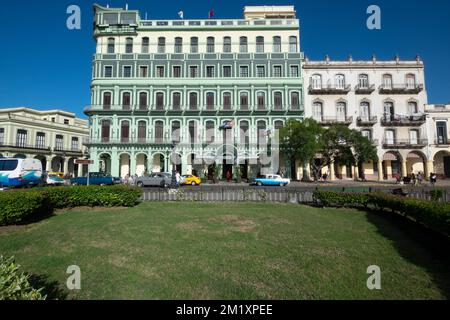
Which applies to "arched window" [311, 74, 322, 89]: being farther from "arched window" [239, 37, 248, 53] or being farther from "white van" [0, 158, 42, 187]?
"white van" [0, 158, 42, 187]

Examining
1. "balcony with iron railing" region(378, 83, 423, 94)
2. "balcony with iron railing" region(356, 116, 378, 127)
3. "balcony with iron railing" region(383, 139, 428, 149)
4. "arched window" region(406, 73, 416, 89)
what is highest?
"arched window" region(406, 73, 416, 89)

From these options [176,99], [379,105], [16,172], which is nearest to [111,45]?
[176,99]

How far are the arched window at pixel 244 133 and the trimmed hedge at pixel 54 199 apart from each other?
2144cm

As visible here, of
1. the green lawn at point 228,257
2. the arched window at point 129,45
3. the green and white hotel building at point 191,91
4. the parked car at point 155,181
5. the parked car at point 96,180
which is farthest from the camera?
the arched window at point 129,45

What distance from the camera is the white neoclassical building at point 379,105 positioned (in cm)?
3203

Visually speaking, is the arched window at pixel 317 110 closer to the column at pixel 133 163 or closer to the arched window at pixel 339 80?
the arched window at pixel 339 80

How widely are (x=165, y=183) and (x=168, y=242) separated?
1777cm

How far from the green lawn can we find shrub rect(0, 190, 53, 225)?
1.32 ft

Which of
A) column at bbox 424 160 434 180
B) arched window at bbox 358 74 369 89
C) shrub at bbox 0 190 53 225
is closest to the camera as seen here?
shrub at bbox 0 190 53 225

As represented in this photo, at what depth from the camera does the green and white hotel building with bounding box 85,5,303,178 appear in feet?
104

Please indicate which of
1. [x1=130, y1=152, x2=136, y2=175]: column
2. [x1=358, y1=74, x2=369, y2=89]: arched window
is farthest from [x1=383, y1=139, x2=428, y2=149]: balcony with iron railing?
[x1=130, y1=152, x2=136, y2=175]: column

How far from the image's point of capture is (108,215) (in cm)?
955

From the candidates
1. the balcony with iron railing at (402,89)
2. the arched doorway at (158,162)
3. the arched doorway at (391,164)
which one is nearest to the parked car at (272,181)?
the arched doorway at (158,162)
